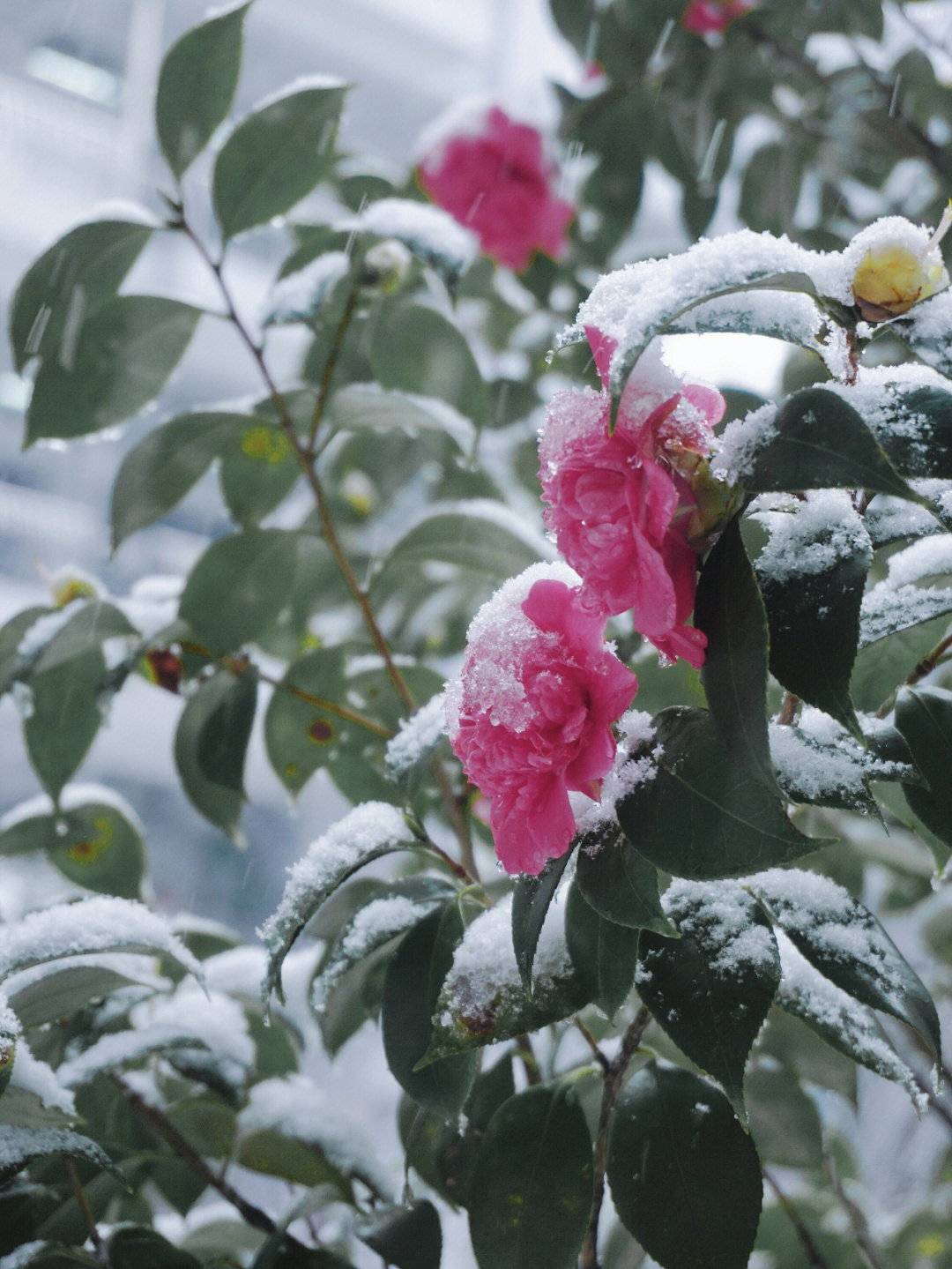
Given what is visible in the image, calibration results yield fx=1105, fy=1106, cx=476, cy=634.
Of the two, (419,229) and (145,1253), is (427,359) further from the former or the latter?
(145,1253)

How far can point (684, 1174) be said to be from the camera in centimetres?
43

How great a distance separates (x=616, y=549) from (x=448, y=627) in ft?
2.31

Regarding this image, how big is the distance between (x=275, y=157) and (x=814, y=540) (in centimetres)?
56

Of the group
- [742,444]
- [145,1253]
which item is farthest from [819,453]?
[145,1253]

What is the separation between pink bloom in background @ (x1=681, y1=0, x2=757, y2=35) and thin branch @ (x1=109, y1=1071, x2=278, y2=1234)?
1.04 meters

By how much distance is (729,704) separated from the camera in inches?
12.1

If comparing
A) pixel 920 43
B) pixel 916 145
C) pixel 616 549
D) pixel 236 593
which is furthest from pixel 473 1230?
pixel 920 43

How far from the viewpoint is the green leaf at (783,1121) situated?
2.20 ft

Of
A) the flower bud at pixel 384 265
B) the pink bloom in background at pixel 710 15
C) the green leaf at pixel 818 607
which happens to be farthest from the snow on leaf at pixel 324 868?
the pink bloom in background at pixel 710 15

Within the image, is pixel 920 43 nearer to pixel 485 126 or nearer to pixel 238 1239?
pixel 485 126

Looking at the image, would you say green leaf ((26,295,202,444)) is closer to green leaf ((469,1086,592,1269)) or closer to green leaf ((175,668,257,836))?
green leaf ((175,668,257,836))

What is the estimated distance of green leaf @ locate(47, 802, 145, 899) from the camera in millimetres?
824

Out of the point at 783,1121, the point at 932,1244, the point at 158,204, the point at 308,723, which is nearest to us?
the point at 783,1121

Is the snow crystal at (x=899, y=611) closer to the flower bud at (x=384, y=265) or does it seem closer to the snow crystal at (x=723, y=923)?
the snow crystal at (x=723, y=923)
